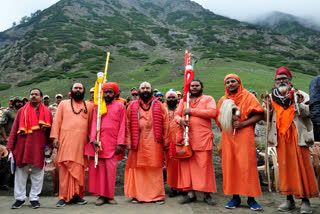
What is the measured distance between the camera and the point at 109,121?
453cm

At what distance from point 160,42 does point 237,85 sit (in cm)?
5322

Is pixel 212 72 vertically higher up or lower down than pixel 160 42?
lower down

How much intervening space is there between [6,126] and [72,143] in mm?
2426

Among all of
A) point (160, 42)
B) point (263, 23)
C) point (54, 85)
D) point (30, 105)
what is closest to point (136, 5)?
point (160, 42)

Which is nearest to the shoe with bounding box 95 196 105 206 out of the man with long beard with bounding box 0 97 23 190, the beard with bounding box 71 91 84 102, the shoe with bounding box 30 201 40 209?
the shoe with bounding box 30 201 40 209

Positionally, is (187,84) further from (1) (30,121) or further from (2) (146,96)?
(1) (30,121)

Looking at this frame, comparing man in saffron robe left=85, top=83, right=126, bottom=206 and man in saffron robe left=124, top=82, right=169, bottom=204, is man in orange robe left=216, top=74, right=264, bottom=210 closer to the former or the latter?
man in saffron robe left=124, top=82, right=169, bottom=204

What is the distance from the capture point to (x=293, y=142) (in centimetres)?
401

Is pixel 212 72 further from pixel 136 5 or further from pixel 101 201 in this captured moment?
pixel 136 5

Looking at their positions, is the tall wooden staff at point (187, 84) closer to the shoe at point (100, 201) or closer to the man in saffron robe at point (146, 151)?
the man in saffron robe at point (146, 151)

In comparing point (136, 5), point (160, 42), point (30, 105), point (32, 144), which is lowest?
point (32, 144)

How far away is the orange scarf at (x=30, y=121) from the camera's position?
439 cm

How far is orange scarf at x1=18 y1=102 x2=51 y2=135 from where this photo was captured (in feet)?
14.4

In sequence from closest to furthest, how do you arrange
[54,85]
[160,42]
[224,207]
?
[224,207], [54,85], [160,42]
